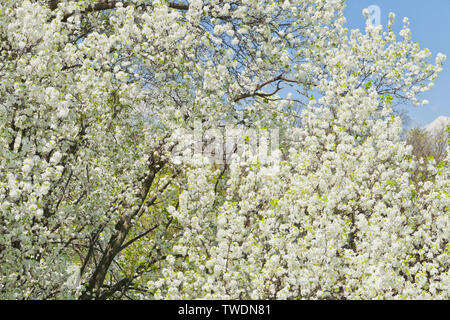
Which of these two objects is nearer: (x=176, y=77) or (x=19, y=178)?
(x=19, y=178)

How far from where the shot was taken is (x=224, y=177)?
8.66m

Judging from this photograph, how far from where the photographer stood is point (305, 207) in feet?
21.6

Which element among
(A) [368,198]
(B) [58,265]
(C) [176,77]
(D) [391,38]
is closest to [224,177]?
(C) [176,77]

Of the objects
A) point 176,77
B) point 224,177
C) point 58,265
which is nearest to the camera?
point 58,265

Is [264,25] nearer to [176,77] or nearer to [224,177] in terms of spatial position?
[176,77]

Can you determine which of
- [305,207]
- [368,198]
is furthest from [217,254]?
[368,198]

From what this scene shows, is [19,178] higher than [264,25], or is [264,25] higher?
[264,25]

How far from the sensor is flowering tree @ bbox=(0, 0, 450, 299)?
5.45m

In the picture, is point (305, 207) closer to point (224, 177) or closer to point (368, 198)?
point (368, 198)

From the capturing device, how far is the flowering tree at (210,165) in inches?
214

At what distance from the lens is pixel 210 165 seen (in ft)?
20.4
